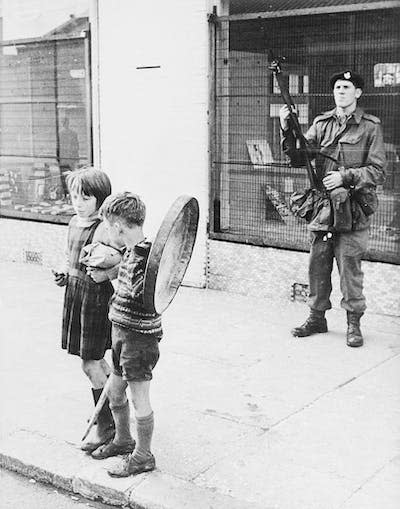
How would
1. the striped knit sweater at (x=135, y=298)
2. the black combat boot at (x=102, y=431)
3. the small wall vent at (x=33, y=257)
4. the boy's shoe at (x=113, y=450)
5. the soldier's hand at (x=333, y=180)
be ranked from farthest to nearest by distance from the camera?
the small wall vent at (x=33, y=257) < the soldier's hand at (x=333, y=180) < the black combat boot at (x=102, y=431) < the boy's shoe at (x=113, y=450) < the striped knit sweater at (x=135, y=298)

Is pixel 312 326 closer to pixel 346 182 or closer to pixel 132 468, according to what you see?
pixel 346 182

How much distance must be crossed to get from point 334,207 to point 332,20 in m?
1.97

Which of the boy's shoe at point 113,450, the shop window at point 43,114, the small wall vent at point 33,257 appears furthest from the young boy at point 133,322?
the small wall vent at point 33,257

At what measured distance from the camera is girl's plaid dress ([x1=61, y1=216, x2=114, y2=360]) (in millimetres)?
4699

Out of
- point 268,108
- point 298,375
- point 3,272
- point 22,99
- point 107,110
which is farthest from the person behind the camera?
point 22,99

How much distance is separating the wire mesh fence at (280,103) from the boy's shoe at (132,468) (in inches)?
143

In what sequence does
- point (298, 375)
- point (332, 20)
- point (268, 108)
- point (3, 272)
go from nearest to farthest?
point (298, 375)
point (332, 20)
point (268, 108)
point (3, 272)

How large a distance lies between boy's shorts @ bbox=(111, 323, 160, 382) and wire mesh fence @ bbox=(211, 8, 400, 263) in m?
3.61

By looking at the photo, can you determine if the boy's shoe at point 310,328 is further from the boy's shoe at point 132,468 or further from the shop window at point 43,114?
the shop window at point 43,114

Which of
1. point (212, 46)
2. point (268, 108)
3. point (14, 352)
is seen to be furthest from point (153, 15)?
point (14, 352)

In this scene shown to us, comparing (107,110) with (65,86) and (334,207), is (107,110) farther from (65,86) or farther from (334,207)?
(334,207)

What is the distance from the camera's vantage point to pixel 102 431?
4.79 m

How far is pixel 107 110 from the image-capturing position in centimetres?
918

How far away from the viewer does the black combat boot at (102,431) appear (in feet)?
15.5
